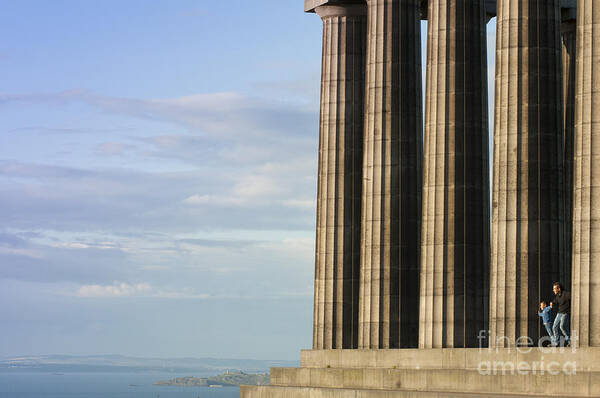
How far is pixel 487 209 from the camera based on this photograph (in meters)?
73.2

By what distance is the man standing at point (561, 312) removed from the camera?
61000 millimetres

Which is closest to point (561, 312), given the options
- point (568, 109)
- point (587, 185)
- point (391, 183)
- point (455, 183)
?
point (587, 185)

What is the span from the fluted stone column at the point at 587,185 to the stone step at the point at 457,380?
3241mm

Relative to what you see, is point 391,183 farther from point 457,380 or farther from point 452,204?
point 457,380

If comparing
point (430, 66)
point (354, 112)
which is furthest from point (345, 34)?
point (430, 66)

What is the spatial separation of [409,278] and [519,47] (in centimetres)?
1833

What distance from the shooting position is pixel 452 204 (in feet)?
236

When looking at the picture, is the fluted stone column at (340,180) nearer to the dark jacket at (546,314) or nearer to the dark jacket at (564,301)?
the dark jacket at (546,314)

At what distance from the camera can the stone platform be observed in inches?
2287

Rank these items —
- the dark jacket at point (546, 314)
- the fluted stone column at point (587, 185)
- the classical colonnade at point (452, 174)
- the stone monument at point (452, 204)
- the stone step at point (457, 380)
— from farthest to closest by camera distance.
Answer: the classical colonnade at point (452, 174)
the dark jacket at point (546, 314)
the stone monument at point (452, 204)
the fluted stone column at point (587, 185)
the stone step at point (457, 380)

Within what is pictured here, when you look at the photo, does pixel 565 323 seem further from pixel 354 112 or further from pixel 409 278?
pixel 354 112

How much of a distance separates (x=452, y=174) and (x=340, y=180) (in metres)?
13.8

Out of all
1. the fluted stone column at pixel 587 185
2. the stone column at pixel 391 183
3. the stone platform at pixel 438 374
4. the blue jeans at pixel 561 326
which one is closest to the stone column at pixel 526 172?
the blue jeans at pixel 561 326

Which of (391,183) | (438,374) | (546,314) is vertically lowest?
(438,374)
